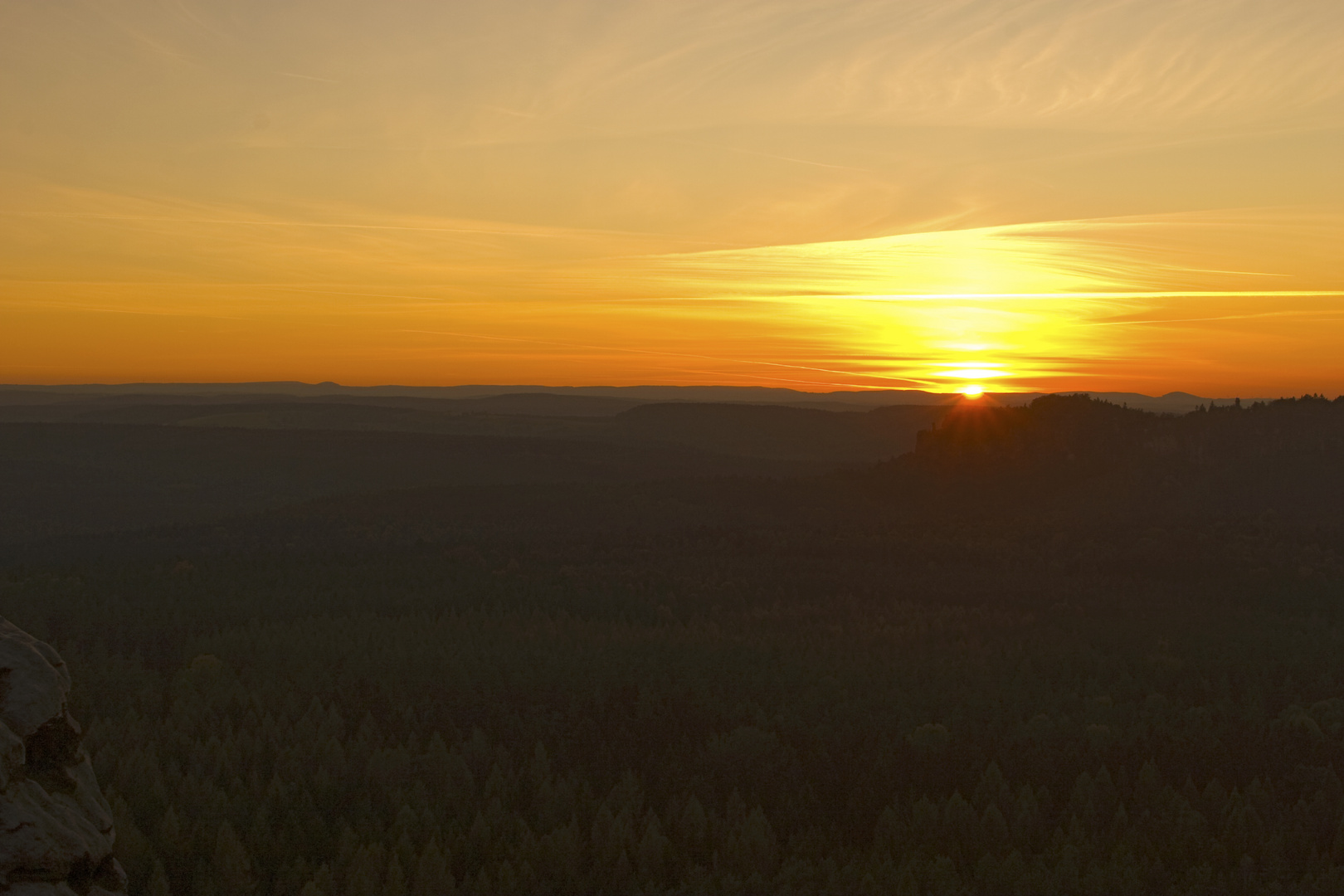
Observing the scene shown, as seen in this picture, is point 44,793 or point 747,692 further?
point 747,692

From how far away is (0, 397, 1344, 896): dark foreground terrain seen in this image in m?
14.5

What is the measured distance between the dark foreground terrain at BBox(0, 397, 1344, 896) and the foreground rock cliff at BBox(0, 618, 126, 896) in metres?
1.87

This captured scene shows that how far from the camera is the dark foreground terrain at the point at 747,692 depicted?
570 inches

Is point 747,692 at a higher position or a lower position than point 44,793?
lower

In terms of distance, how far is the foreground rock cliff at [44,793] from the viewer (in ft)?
30.3

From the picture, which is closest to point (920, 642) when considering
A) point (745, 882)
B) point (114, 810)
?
point (745, 882)

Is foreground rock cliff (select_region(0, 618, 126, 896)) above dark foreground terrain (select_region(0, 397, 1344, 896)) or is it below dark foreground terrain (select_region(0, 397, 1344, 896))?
above

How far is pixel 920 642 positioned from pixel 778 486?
139 feet

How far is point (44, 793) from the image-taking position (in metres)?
10.2

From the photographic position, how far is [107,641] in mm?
27969

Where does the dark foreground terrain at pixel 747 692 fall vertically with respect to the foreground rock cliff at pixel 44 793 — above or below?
below

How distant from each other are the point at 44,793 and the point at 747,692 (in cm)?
1522

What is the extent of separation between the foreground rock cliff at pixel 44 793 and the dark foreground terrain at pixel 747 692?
187cm

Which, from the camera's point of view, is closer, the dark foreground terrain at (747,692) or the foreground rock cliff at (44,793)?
the foreground rock cliff at (44,793)
